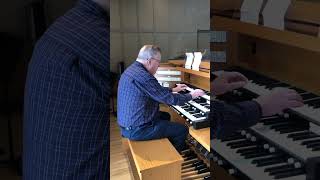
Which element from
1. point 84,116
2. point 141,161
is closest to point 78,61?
point 84,116

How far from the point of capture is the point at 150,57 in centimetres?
64

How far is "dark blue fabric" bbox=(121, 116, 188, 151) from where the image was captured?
64cm

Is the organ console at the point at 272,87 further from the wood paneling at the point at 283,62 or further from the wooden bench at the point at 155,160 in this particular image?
the wooden bench at the point at 155,160

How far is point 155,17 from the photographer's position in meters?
0.64

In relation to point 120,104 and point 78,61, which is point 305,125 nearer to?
point 120,104

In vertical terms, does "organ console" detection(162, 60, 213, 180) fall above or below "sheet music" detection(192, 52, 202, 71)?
below

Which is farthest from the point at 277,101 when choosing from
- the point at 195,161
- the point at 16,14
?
the point at 16,14

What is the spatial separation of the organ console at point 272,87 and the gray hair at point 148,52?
140mm

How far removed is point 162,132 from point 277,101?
29cm

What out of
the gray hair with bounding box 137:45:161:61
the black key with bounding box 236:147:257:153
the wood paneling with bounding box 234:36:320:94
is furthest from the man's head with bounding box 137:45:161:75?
the black key with bounding box 236:147:257:153

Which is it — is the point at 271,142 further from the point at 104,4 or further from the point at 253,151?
the point at 104,4

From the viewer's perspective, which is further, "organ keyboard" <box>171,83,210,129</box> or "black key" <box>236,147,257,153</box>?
"black key" <box>236,147,257,153</box>

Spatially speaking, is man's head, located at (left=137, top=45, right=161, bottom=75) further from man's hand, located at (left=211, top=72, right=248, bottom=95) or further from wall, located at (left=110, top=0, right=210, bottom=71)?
man's hand, located at (left=211, top=72, right=248, bottom=95)

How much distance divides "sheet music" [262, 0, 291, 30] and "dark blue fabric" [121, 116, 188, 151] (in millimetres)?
310
